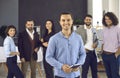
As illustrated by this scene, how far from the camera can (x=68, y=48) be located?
2758 mm

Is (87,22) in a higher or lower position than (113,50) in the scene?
higher

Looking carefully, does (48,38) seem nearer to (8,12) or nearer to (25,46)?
(25,46)

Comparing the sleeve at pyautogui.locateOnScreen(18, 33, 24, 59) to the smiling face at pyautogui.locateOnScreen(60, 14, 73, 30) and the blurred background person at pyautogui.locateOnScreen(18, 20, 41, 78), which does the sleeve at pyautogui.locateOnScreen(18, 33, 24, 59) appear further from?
the smiling face at pyautogui.locateOnScreen(60, 14, 73, 30)

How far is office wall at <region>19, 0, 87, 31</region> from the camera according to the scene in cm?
1183

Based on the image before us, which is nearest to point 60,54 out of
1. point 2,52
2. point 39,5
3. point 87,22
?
point 87,22

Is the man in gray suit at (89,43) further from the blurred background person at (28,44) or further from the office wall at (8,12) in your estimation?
the office wall at (8,12)

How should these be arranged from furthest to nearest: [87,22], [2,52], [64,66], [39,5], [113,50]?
[39,5] < [2,52] < [87,22] < [113,50] < [64,66]

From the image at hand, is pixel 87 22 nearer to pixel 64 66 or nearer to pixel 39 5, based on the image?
pixel 64 66

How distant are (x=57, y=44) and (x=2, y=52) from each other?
419 cm

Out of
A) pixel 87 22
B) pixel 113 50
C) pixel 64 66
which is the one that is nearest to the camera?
pixel 64 66

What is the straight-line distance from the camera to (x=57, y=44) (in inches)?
108

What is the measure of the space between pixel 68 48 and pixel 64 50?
1.7 inches

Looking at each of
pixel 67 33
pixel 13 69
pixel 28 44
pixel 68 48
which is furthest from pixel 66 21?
pixel 28 44

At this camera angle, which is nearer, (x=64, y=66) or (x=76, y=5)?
(x=64, y=66)
